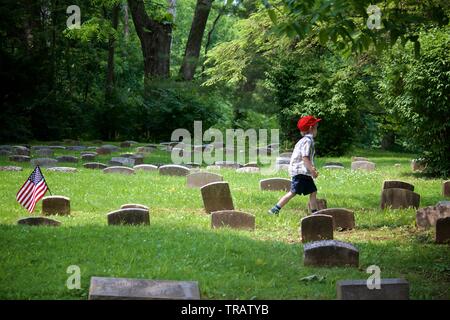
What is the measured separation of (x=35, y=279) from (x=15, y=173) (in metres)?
Answer: 9.18

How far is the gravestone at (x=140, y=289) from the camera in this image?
18.8 ft

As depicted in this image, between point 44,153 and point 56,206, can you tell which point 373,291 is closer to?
point 56,206

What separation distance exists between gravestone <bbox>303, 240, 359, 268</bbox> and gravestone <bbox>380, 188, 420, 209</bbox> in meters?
4.50

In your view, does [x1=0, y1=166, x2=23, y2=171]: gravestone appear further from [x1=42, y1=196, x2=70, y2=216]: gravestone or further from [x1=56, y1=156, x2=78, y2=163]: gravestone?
[x1=42, y1=196, x2=70, y2=216]: gravestone

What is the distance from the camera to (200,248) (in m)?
8.09

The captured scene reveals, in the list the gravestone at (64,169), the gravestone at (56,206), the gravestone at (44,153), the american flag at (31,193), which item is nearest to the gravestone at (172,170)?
the gravestone at (64,169)

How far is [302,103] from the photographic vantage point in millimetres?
23906

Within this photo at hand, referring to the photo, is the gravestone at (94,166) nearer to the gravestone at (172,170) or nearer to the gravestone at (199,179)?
the gravestone at (172,170)

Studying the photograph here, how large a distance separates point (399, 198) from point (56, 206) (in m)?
5.84

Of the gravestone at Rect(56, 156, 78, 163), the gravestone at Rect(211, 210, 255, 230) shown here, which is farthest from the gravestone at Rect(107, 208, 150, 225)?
the gravestone at Rect(56, 156, 78, 163)

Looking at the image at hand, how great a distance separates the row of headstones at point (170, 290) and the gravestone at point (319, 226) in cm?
279

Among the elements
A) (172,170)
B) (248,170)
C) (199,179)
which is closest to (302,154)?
(199,179)
